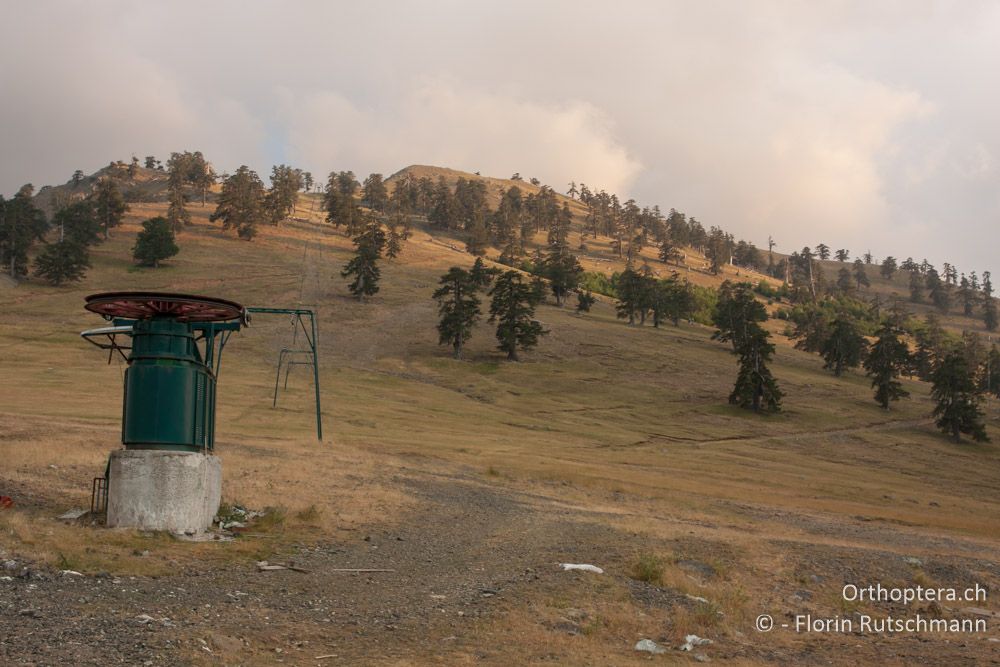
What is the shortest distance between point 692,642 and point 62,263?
115 meters

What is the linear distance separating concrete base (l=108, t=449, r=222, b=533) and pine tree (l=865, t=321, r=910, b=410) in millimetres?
87712

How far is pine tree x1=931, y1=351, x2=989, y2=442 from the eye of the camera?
84062 mm

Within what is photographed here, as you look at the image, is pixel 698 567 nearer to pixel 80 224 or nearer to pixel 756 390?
pixel 756 390

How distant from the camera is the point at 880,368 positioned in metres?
97.4

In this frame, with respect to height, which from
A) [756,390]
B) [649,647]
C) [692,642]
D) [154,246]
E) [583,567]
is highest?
[154,246]

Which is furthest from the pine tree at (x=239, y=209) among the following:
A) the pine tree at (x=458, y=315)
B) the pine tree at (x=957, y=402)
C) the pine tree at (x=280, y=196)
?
the pine tree at (x=957, y=402)

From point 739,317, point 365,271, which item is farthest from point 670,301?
point 365,271

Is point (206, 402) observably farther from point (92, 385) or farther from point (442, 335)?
point (442, 335)

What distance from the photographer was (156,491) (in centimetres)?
2116

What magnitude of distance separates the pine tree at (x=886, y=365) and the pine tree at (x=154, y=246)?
94697mm

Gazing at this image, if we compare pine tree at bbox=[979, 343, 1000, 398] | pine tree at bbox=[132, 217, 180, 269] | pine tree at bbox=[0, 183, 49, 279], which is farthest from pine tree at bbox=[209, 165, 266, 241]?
pine tree at bbox=[979, 343, 1000, 398]

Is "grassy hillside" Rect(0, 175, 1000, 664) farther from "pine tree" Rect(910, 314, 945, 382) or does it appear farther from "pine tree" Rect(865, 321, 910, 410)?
"pine tree" Rect(910, 314, 945, 382)

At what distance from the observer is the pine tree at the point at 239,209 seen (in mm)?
150375

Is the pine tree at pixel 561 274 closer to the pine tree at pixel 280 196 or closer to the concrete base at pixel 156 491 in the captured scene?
the pine tree at pixel 280 196
